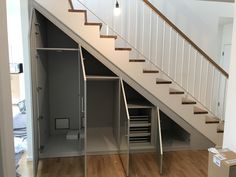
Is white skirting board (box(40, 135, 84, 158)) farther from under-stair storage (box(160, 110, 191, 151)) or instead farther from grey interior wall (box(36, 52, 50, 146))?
under-stair storage (box(160, 110, 191, 151))

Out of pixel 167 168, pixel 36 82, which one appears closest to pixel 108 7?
pixel 36 82

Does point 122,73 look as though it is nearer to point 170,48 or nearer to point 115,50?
point 115,50

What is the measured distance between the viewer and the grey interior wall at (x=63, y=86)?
163 inches

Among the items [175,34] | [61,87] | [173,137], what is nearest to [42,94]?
[61,87]

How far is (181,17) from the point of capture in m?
4.62

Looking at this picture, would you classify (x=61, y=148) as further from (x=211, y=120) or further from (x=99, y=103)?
(x=211, y=120)

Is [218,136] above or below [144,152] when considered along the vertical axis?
above

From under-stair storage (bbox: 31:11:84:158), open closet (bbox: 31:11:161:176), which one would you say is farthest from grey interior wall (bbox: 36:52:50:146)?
under-stair storage (bbox: 31:11:84:158)

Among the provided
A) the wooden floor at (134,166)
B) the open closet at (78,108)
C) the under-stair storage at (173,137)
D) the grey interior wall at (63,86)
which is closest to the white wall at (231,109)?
the wooden floor at (134,166)

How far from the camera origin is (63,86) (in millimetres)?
4246

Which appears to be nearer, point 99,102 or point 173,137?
point 173,137

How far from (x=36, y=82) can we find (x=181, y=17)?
3.48m

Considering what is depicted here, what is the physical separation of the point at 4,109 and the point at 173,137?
3.67 metres

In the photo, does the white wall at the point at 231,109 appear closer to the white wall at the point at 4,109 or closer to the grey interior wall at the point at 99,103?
the white wall at the point at 4,109
